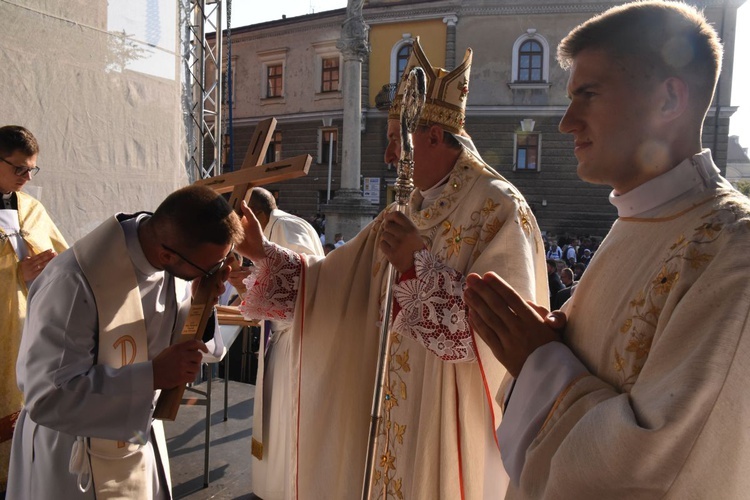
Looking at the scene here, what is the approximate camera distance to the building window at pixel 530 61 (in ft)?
77.7

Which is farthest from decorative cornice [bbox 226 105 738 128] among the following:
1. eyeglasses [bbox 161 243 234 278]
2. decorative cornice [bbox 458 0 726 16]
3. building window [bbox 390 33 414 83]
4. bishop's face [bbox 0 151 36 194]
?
eyeglasses [bbox 161 243 234 278]

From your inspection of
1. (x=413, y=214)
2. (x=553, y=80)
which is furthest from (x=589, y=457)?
(x=553, y=80)

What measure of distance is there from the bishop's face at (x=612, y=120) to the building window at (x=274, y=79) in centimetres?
2782

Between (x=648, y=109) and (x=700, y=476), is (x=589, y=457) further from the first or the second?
(x=648, y=109)

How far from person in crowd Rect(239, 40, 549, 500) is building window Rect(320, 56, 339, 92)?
24.7 metres

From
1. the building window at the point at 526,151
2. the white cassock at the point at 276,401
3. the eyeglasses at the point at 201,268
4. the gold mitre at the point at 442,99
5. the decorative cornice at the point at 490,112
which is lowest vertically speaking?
the white cassock at the point at 276,401

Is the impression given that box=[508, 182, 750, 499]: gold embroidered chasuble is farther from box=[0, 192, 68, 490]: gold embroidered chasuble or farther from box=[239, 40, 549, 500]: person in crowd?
box=[0, 192, 68, 490]: gold embroidered chasuble

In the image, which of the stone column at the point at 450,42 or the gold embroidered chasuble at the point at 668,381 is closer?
the gold embroidered chasuble at the point at 668,381

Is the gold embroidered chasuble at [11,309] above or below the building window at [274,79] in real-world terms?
below

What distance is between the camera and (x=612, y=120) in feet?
4.32

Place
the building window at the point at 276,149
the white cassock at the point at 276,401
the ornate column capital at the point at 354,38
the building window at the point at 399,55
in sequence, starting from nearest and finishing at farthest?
the white cassock at the point at 276,401 → the ornate column capital at the point at 354,38 → the building window at the point at 399,55 → the building window at the point at 276,149

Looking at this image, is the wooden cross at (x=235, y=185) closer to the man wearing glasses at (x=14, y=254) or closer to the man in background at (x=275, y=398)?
the man in background at (x=275, y=398)

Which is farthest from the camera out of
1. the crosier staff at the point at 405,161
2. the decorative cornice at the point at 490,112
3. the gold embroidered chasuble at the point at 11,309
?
the decorative cornice at the point at 490,112

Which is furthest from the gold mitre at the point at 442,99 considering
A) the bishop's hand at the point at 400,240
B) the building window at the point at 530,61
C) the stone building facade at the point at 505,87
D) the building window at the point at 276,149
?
the building window at the point at 276,149
